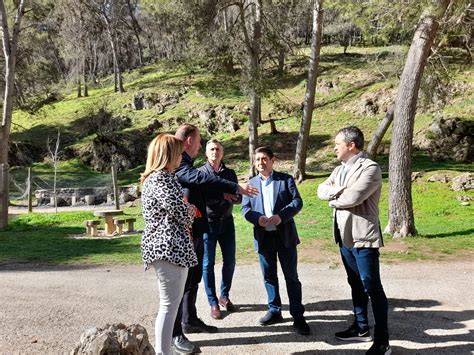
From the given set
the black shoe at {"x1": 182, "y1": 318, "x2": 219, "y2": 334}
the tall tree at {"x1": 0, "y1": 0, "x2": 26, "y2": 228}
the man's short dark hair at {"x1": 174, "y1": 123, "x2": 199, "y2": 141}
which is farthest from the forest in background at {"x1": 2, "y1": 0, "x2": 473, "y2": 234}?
the man's short dark hair at {"x1": 174, "y1": 123, "x2": 199, "y2": 141}

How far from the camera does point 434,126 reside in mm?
20922

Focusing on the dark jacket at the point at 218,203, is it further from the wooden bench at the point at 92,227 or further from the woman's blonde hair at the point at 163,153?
the wooden bench at the point at 92,227

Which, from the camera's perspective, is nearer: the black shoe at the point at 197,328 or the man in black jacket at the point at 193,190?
the man in black jacket at the point at 193,190

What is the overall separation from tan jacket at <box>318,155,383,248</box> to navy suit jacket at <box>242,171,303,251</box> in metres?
0.52

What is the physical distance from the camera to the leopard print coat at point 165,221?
3.33m

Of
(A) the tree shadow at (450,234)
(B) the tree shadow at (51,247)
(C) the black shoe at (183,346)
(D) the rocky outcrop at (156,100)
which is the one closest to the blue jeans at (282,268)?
(C) the black shoe at (183,346)

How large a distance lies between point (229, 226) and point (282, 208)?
786mm

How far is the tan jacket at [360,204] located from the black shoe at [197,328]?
5.04 feet

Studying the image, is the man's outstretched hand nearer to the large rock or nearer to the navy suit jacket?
the navy suit jacket

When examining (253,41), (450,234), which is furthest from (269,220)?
(253,41)

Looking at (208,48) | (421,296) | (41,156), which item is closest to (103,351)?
(421,296)

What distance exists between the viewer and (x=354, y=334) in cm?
414

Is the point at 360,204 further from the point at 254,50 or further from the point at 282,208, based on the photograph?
the point at 254,50

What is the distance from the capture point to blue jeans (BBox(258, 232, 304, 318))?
14.3 feet
